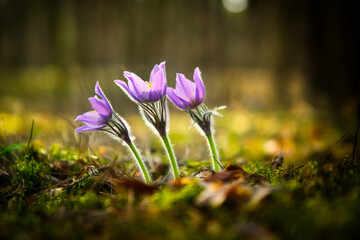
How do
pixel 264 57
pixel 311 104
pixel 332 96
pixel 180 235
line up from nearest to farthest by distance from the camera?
pixel 180 235, pixel 332 96, pixel 311 104, pixel 264 57

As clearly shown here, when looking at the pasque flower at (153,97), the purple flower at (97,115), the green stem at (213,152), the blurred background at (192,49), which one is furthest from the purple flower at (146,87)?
the blurred background at (192,49)

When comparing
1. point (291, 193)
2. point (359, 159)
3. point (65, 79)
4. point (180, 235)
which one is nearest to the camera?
point (180, 235)

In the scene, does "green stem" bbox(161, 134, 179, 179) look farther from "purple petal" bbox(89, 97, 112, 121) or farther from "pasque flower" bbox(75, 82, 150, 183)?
"purple petal" bbox(89, 97, 112, 121)

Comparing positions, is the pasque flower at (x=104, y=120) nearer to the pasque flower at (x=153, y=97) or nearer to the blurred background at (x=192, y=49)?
the pasque flower at (x=153, y=97)

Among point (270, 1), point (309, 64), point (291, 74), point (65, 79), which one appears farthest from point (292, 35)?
point (65, 79)

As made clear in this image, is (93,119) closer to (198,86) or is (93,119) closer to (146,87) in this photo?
(146,87)

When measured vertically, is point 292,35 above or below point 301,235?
above

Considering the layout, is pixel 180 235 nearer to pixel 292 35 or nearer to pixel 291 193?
pixel 291 193
